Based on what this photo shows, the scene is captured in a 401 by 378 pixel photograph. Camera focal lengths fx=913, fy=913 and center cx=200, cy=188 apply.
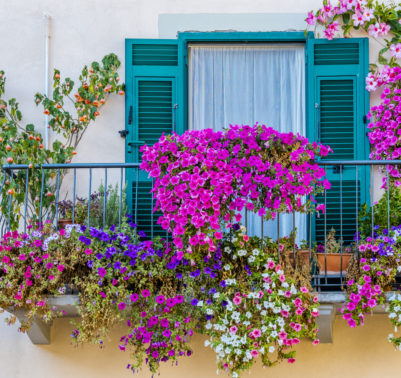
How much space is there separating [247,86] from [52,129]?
1922 mm

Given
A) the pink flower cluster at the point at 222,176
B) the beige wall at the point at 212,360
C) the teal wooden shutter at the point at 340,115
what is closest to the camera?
the pink flower cluster at the point at 222,176

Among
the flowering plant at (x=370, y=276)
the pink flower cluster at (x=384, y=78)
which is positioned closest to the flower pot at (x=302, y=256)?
the flowering plant at (x=370, y=276)

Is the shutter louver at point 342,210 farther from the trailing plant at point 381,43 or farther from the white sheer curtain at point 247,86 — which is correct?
the white sheer curtain at point 247,86

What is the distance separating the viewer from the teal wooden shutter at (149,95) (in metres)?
8.62

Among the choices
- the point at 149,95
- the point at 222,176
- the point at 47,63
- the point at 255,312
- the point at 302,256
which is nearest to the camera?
the point at 222,176

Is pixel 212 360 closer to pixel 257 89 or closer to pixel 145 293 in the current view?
pixel 145 293

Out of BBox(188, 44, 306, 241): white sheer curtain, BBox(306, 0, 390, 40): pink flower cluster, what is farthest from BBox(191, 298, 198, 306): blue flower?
BBox(306, 0, 390, 40): pink flower cluster

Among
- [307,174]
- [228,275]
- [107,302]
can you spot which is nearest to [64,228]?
[107,302]

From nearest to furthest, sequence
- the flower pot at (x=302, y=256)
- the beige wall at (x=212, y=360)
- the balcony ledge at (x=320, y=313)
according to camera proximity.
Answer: the balcony ledge at (x=320, y=313) → the flower pot at (x=302, y=256) → the beige wall at (x=212, y=360)

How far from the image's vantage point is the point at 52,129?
872 centimetres

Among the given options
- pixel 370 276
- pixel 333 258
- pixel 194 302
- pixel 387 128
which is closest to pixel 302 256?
pixel 333 258

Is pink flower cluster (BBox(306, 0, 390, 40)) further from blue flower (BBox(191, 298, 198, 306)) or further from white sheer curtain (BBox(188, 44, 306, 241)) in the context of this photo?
blue flower (BBox(191, 298, 198, 306))

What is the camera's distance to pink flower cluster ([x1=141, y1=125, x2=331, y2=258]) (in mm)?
7094

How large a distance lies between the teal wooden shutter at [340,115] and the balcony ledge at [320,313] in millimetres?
947
